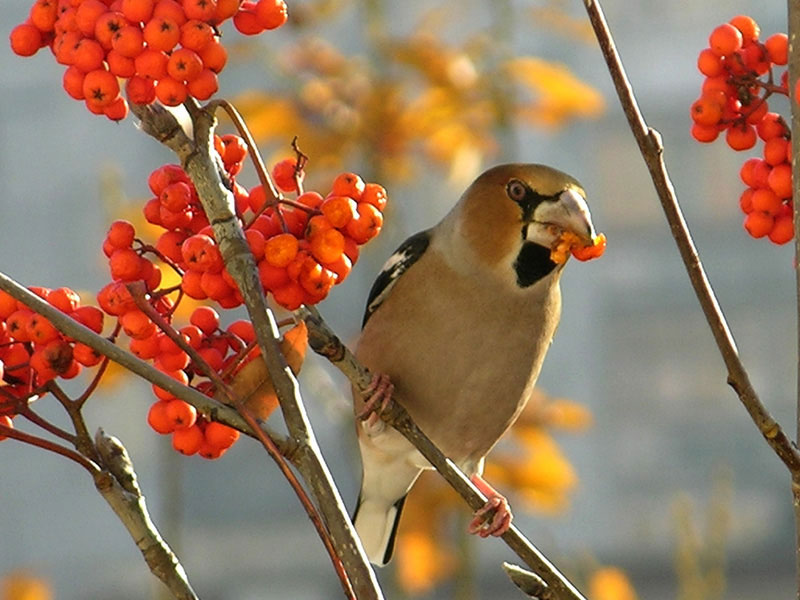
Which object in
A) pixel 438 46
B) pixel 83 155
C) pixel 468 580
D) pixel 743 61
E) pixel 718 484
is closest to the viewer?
pixel 743 61

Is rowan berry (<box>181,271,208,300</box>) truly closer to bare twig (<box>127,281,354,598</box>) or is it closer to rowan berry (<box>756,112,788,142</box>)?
bare twig (<box>127,281,354,598</box>)

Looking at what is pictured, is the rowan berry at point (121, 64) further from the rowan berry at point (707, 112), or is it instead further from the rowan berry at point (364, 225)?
the rowan berry at point (707, 112)

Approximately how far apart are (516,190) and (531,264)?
11 centimetres

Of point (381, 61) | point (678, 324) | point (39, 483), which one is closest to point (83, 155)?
point (39, 483)

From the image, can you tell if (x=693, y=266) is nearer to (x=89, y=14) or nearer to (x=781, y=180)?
(x=781, y=180)

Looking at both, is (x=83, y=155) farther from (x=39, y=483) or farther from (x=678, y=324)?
(x=678, y=324)

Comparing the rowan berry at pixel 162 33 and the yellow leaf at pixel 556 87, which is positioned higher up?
the yellow leaf at pixel 556 87

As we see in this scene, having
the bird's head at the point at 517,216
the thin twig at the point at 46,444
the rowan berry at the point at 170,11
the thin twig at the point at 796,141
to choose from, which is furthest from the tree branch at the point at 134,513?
A: the bird's head at the point at 517,216

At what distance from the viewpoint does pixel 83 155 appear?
6637mm

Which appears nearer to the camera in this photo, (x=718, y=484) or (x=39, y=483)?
(x=718, y=484)

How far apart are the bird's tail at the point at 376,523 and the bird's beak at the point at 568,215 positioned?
1.75 ft

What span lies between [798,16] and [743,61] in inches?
5.6

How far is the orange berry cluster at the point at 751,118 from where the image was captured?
34.0 inches

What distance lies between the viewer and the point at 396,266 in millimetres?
1618
